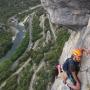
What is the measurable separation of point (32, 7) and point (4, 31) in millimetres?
33396

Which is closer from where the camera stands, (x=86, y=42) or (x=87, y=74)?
(x=87, y=74)

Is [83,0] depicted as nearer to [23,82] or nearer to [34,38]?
[23,82]

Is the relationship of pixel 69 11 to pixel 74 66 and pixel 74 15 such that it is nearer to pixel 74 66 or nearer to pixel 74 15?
pixel 74 15

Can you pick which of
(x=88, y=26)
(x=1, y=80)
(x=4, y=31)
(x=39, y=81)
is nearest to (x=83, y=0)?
(x=88, y=26)

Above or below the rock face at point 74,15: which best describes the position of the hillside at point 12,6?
below

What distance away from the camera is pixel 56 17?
15.4m

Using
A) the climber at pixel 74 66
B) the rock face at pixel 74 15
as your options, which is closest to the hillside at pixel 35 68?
the rock face at pixel 74 15

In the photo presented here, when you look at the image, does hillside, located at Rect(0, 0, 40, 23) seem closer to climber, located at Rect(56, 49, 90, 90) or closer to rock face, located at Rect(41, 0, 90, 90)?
rock face, located at Rect(41, 0, 90, 90)

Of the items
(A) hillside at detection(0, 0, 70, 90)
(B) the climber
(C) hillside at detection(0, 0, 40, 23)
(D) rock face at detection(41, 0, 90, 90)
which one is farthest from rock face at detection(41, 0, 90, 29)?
(C) hillside at detection(0, 0, 40, 23)

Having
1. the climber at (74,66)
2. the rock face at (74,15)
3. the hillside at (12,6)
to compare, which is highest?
the rock face at (74,15)

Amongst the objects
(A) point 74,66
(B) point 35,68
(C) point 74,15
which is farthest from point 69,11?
(B) point 35,68

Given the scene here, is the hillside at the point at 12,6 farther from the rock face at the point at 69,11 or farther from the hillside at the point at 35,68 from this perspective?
the rock face at the point at 69,11

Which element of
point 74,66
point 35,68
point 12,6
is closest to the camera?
point 74,66

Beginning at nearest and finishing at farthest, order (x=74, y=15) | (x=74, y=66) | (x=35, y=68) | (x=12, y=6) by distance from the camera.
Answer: (x=74, y=66)
(x=74, y=15)
(x=35, y=68)
(x=12, y=6)
